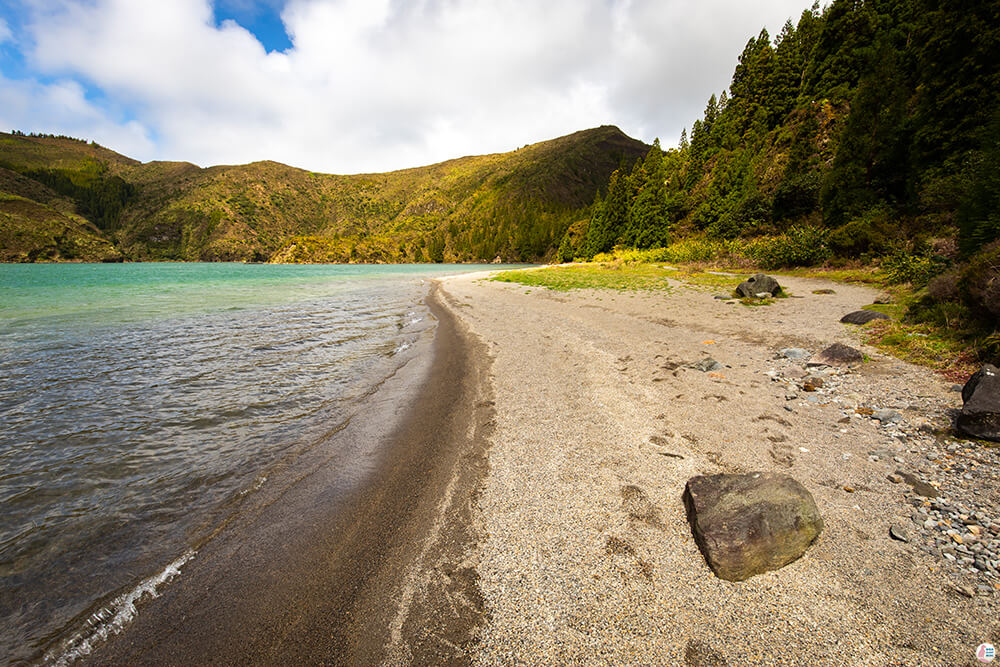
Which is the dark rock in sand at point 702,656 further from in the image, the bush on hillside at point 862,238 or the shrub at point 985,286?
the bush on hillside at point 862,238

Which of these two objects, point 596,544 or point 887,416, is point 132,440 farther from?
point 887,416

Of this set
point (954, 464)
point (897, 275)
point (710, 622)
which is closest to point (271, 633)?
point (710, 622)

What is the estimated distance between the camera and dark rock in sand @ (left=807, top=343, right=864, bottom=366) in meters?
7.25

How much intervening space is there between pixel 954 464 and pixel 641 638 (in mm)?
4306

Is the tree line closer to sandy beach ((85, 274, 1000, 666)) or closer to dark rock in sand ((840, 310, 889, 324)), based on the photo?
dark rock in sand ((840, 310, 889, 324))

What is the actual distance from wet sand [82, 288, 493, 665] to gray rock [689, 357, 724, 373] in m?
5.16

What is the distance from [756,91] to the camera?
2226 inches

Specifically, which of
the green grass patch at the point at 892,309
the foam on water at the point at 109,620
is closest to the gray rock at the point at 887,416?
the green grass patch at the point at 892,309

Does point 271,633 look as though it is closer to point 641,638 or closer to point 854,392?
Result: point 641,638

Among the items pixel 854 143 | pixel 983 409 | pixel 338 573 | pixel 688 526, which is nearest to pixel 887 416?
pixel 983 409

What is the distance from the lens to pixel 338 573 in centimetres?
334

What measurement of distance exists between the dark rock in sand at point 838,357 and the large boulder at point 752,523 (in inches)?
215

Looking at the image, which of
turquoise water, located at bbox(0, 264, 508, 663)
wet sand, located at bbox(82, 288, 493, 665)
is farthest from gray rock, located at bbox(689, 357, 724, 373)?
turquoise water, located at bbox(0, 264, 508, 663)

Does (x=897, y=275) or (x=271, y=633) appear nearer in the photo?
(x=271, y=633)
